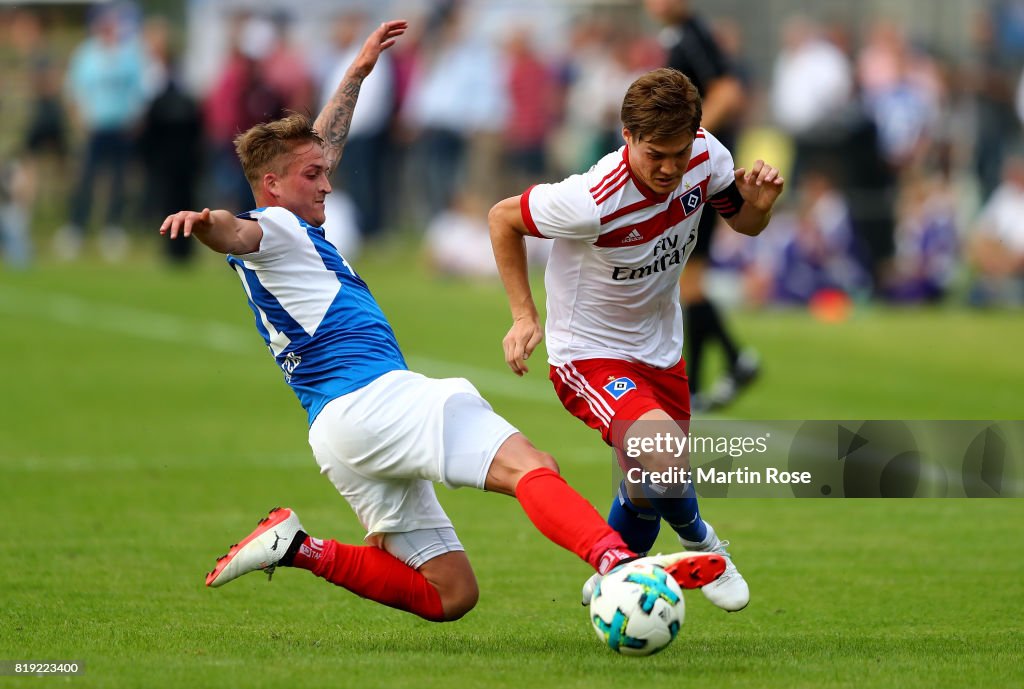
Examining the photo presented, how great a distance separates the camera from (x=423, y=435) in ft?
19.2

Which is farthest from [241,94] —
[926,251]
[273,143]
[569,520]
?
[569,520]

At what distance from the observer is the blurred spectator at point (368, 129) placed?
928 inches

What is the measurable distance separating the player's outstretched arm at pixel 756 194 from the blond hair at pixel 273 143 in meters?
1.72

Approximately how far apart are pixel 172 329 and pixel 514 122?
27.8 feet

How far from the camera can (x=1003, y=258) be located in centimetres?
1958

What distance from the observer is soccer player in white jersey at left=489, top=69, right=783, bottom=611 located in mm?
6238

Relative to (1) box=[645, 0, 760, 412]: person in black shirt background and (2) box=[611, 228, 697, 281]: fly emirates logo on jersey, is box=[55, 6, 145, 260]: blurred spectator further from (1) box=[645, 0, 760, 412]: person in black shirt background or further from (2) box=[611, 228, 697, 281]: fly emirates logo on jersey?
(2) box=[611, 228, 697, 281]: fly emirates logo on jersey

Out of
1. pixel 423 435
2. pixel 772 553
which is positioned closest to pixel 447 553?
pixel 423 435

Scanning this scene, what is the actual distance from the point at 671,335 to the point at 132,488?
13.7ft

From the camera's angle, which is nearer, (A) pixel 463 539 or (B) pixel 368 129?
(A) pixel 463 539

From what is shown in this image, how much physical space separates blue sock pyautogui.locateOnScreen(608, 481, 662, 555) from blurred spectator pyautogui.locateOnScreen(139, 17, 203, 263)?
16489 millimetres

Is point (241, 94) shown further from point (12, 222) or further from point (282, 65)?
point (12, 222)

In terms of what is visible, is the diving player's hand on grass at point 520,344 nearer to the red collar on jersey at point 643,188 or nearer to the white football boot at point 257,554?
the red collar on jersey at point 643,188

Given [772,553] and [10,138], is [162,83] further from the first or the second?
[772,553]
